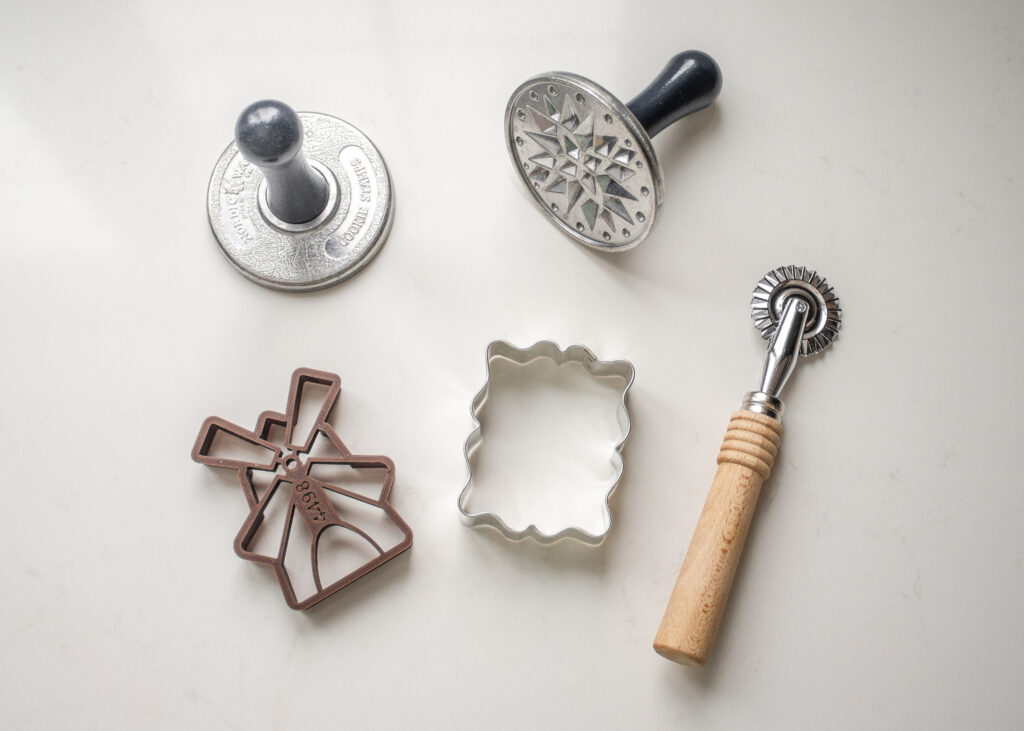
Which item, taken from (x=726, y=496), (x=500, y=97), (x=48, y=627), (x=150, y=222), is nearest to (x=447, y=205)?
(x=500, y=97)

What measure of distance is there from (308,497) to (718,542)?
39 centimetres

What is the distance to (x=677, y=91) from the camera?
2.97 ft

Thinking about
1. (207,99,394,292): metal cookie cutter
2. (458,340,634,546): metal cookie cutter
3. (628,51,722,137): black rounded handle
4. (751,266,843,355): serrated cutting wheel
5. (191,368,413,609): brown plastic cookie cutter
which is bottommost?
(191,368,413,609): brown plastic cookie cutter

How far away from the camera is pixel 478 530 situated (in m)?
0.88

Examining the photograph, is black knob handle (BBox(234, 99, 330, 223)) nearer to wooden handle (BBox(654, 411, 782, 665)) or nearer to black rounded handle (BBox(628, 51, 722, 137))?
black rounded handle (BBox(628, 51, 722, 137))

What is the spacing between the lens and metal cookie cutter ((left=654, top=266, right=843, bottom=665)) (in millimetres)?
810

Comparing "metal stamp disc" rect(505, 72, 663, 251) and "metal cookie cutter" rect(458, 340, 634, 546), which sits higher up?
"metal stamp disc" rect(505, 72, 663, 251)

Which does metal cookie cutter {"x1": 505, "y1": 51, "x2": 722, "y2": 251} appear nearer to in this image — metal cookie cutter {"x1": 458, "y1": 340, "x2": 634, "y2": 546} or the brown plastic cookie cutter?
metal cookie cutter {"x1": 458, "y1": 340, "x2": 634, "y2": 546}

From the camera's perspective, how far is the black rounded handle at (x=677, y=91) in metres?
0.90

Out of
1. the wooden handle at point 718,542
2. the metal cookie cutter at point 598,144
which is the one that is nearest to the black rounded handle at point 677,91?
the metal cookie cutter at point 598,144

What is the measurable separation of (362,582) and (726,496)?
36cm

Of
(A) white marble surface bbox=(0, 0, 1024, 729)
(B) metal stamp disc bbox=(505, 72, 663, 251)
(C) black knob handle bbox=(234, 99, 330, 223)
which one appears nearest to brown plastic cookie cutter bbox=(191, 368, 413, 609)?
(A) white marble surface bbox=(0, 0, 1024, 729)

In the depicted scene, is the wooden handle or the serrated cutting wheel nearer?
the wooden handle

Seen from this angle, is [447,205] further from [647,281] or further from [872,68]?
[872,68]
